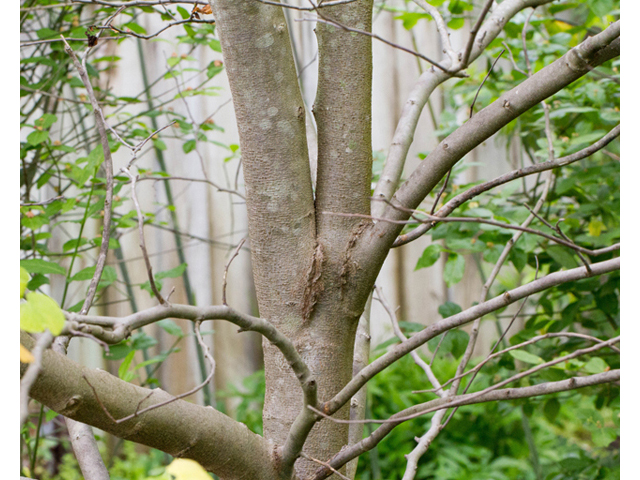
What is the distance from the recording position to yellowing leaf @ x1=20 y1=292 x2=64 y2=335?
309mm

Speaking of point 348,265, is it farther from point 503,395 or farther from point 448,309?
point 448,309

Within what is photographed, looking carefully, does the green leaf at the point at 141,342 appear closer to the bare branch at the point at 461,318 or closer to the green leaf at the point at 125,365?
the green leaf at the point at 125,365

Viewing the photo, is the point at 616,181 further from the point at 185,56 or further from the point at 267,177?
the point at 185,56

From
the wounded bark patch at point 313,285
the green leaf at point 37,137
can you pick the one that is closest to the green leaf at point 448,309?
the wounded bark patch at point 313,285

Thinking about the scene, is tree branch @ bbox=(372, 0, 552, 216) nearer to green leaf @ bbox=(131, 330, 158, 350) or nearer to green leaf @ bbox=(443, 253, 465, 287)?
green leaf @ bbox=(443, 253, 465, 287)

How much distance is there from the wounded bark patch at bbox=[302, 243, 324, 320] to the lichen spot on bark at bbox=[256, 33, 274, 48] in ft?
0.83

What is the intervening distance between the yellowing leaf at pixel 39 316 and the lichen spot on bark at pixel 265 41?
0.40 metres

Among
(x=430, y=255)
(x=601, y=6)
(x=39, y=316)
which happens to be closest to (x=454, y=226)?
(x=430, y=255)

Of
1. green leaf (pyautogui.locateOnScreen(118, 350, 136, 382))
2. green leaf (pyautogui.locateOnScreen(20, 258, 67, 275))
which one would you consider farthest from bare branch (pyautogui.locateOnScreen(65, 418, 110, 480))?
green leaf (pyautogui.locateOnScreen(20, 258, 67, 275))

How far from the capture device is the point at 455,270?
41.2 inches

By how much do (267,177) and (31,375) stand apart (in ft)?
1.28

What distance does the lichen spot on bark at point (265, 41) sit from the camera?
2.00 ft

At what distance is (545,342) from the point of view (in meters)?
1.20

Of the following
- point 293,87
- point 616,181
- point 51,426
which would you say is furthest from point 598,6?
point 51,426
